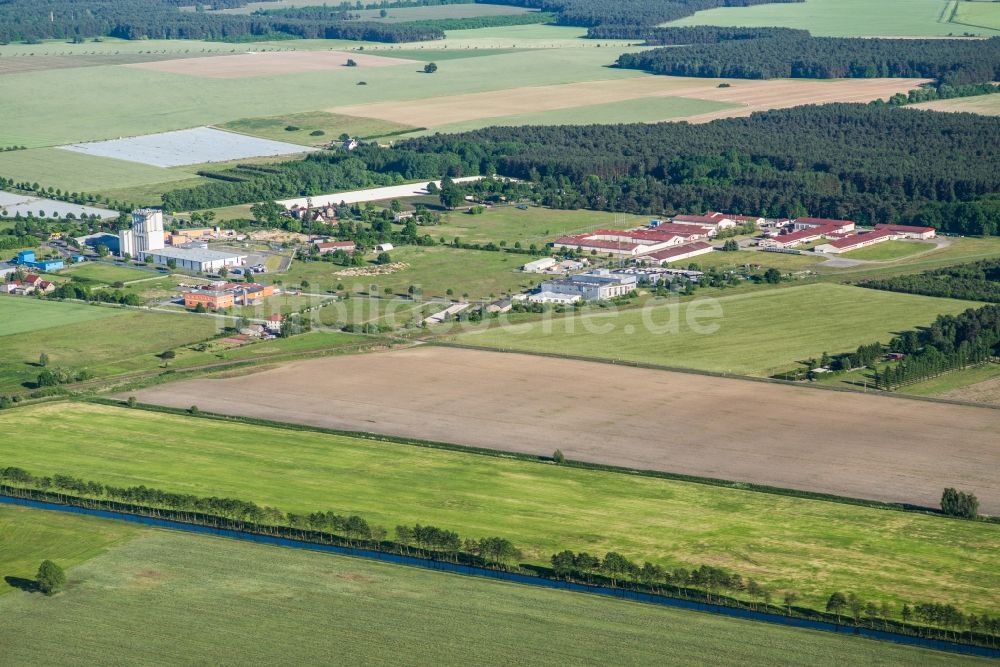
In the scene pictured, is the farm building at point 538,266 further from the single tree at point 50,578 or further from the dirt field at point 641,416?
the single tree at point 50,578

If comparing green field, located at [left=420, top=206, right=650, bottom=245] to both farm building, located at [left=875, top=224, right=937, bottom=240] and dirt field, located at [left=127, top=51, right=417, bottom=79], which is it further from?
dirt field, located at [left=127, top=51, right=417, bottom=79]

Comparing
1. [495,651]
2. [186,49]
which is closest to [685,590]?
[495,651]

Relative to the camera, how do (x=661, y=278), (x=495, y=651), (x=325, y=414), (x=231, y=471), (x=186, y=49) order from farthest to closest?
(x=186, y=49)
(x=661, y=278)
(x=325, y=414)
(x=231, y=471)
(x=495, y=651)

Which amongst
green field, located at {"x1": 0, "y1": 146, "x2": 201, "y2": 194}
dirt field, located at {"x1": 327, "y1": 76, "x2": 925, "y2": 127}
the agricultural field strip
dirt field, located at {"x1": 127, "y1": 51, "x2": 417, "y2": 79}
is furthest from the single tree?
dirt field, located at {"x1": 127, "y1": 51, "x2": 417, "y2": 79}

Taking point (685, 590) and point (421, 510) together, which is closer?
point (685, 590)

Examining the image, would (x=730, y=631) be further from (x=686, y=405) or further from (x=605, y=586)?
(x=686, y=405)

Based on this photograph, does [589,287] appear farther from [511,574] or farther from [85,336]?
[511,574]

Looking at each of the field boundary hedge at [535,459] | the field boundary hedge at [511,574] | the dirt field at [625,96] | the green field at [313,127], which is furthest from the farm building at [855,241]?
the field boundary hedge at [511,574]

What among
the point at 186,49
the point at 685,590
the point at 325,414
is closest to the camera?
the point at 685,590
